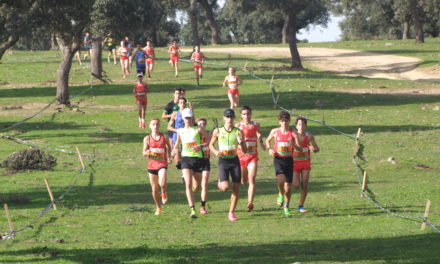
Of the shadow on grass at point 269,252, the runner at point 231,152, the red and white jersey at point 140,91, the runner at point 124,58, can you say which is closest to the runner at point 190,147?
the runner at point 231,152

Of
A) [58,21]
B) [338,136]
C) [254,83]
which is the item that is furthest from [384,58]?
[58,21]

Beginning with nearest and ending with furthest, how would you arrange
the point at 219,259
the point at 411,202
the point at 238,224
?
the point at 219,259
the point at 238,224
the point at 411,202

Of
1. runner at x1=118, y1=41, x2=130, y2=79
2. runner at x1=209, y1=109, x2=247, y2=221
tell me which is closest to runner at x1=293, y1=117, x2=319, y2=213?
runner at x1=209, y1=109, x2=247, y2=221

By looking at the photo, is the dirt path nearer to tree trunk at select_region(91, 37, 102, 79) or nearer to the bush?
tree trunk at select_region(91, 37, 102, 79)

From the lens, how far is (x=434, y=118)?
116ft

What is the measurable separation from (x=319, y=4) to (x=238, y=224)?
3245 inches

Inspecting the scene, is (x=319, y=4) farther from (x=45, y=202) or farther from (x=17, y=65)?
(x=45, y=202)

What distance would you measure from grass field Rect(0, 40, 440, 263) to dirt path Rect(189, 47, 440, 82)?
34.1 ft

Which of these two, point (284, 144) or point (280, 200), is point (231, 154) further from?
point (280, 200)

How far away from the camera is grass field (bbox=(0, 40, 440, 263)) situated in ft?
46.9

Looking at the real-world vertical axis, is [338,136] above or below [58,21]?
below

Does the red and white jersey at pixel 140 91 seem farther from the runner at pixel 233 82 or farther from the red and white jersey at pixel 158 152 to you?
the red and white jersey at pixel 158 152

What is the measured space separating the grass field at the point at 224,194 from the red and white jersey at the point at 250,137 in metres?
1.23

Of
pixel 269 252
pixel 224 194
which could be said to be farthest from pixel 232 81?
pixel 269 252
